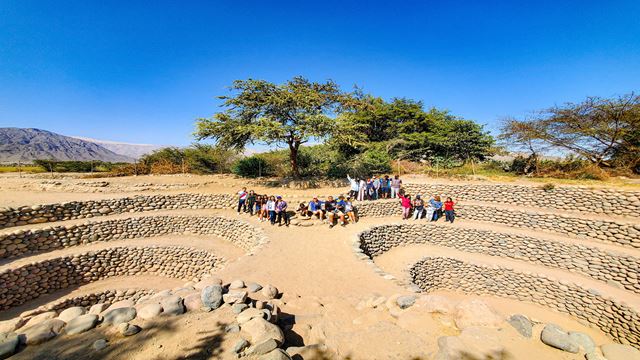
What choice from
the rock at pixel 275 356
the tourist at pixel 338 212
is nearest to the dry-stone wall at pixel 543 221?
the tourist at pixel 338 212

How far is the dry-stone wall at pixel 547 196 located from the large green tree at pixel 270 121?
23.2 ft

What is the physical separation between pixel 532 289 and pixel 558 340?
818 cm

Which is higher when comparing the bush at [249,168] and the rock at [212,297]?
the bush at [249,168]

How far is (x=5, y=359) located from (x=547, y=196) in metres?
18.7

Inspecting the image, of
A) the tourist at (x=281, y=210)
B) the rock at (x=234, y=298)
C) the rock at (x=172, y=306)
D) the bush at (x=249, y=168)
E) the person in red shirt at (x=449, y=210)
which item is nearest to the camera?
the rock at (x=172, y=306)

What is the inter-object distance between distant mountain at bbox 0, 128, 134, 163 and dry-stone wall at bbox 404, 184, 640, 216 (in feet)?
330

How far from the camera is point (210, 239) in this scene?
1327 cm

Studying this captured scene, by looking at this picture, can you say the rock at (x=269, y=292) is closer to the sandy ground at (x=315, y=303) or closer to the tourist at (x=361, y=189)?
the sandy ground at (x=315, y=303)

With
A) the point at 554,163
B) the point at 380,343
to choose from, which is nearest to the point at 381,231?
the point at 380,343

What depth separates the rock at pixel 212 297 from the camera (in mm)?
4758

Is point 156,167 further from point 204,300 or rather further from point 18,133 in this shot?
point 18,133

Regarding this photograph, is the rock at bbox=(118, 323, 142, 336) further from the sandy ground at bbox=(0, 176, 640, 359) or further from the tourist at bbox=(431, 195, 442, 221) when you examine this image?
the tourist at bbox=(431, 195, 442, 221)

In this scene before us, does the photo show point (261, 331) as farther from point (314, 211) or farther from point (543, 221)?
point (543, 221)

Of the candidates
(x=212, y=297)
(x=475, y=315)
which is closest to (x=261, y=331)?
(x=212, y=297)
